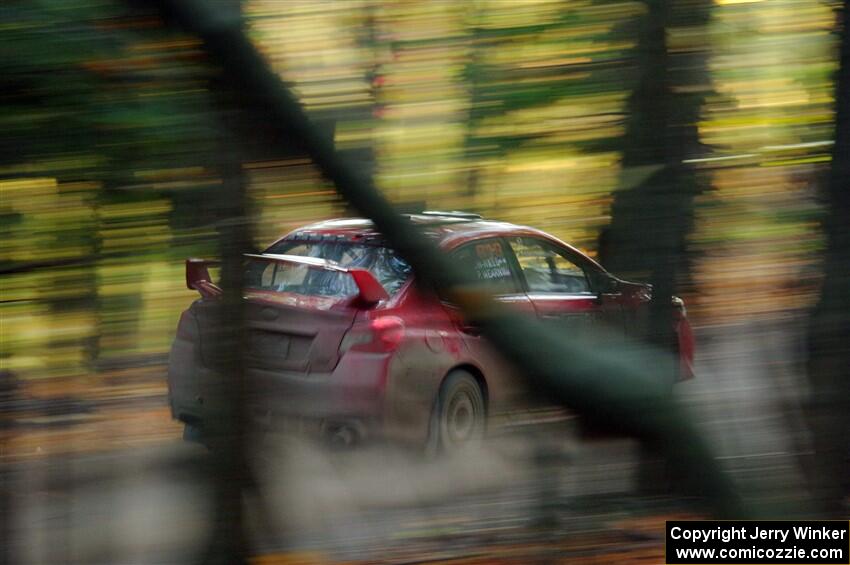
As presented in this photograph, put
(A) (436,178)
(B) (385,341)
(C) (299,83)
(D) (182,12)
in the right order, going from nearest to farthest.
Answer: (D) (182,12), (C) (299,83), (A) (436,178), (B) (385,341)

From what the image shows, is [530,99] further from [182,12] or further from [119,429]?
[119,429]

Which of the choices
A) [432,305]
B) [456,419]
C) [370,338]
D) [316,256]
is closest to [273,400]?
[316,256]

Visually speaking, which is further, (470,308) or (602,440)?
(602,440)

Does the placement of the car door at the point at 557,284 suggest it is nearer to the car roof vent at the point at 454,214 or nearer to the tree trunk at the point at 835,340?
the car roof vent at the point at 454,214

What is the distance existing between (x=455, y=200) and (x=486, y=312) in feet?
1.52

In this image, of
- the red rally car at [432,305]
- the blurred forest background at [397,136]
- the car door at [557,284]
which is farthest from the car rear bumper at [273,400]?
the car door at [557,284]

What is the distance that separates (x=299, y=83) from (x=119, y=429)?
125 cm

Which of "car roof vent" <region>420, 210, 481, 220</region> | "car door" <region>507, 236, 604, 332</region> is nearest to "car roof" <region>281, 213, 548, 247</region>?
"car roof vent" <region>420, 210, 481, 220</region>

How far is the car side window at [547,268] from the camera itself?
8.53 ft

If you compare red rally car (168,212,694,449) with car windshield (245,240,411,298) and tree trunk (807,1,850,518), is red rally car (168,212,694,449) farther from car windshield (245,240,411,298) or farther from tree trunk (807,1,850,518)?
tree trunk (807,1,850,518)

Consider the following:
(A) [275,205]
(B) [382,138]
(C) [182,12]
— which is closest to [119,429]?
(A) [275,205]

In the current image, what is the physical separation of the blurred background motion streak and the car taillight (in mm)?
2586

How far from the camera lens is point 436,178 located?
2.12 m

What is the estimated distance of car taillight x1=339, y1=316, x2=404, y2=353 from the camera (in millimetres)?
5570
